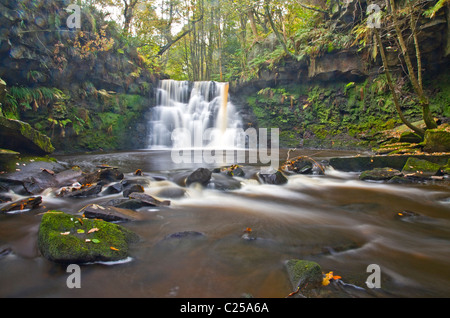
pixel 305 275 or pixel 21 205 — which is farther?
pixel 21 205

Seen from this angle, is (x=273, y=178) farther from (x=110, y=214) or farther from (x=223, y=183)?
(x=110, y=214)

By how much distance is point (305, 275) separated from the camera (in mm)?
2211

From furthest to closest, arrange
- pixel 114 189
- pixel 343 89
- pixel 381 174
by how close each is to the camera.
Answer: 1. pixel 343 89
2. pixel 381 174
3. pixel 114 189

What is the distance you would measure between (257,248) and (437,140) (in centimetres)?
740

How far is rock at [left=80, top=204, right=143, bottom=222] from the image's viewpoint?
3.61m

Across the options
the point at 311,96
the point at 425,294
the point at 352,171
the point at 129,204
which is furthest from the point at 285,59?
the point at 425,294

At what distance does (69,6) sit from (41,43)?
8.04 ft

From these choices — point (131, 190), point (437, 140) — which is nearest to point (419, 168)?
point (437, 140)

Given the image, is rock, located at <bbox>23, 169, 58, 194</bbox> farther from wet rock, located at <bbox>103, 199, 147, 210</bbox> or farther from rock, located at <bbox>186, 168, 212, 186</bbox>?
rock, located at <bbox>186, 168, 212, 186</bbox>

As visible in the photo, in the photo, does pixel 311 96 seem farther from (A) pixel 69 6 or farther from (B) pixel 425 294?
(B) pixel 425 294

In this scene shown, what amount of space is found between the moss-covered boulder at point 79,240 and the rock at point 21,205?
1.85 meters

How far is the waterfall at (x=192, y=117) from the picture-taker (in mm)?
15398

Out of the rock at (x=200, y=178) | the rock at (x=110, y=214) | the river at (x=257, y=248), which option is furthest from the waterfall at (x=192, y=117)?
the rock at (x=110, y=214)

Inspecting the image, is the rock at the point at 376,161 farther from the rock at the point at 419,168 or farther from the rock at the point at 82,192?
the rock at the point at 82,192
